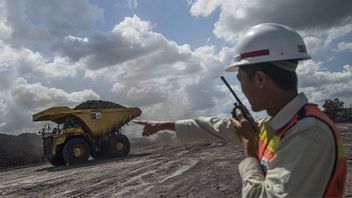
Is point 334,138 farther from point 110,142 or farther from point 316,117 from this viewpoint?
point 110,142

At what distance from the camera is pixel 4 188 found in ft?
52.1

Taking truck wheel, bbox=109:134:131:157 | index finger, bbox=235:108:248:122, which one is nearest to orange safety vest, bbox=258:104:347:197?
index finger, bbox=235:108:248:122

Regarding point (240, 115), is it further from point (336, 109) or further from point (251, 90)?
point (336, 109)

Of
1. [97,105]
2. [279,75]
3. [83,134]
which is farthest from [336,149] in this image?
[97,105]

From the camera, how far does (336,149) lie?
2.03 metres

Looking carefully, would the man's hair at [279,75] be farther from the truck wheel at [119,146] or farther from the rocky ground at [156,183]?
the truck wheel at [119,146]

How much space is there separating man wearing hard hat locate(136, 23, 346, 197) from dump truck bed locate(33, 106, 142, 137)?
74.7 feet

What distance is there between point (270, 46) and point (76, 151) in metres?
22.3

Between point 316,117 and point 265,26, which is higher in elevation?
point 265,26

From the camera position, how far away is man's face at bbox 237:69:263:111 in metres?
2.38

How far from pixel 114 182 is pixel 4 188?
4.04m

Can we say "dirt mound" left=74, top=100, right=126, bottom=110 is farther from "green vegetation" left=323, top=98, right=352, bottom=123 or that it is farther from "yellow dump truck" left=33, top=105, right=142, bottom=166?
"green vegetation" left=323, top=98, right=352, bottom=123

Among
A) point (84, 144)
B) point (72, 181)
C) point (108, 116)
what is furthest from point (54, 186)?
point (108, 116)

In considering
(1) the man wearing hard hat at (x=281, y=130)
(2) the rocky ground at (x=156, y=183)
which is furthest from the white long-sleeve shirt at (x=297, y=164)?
(2) the rocky ground at (x=156, y=183)
